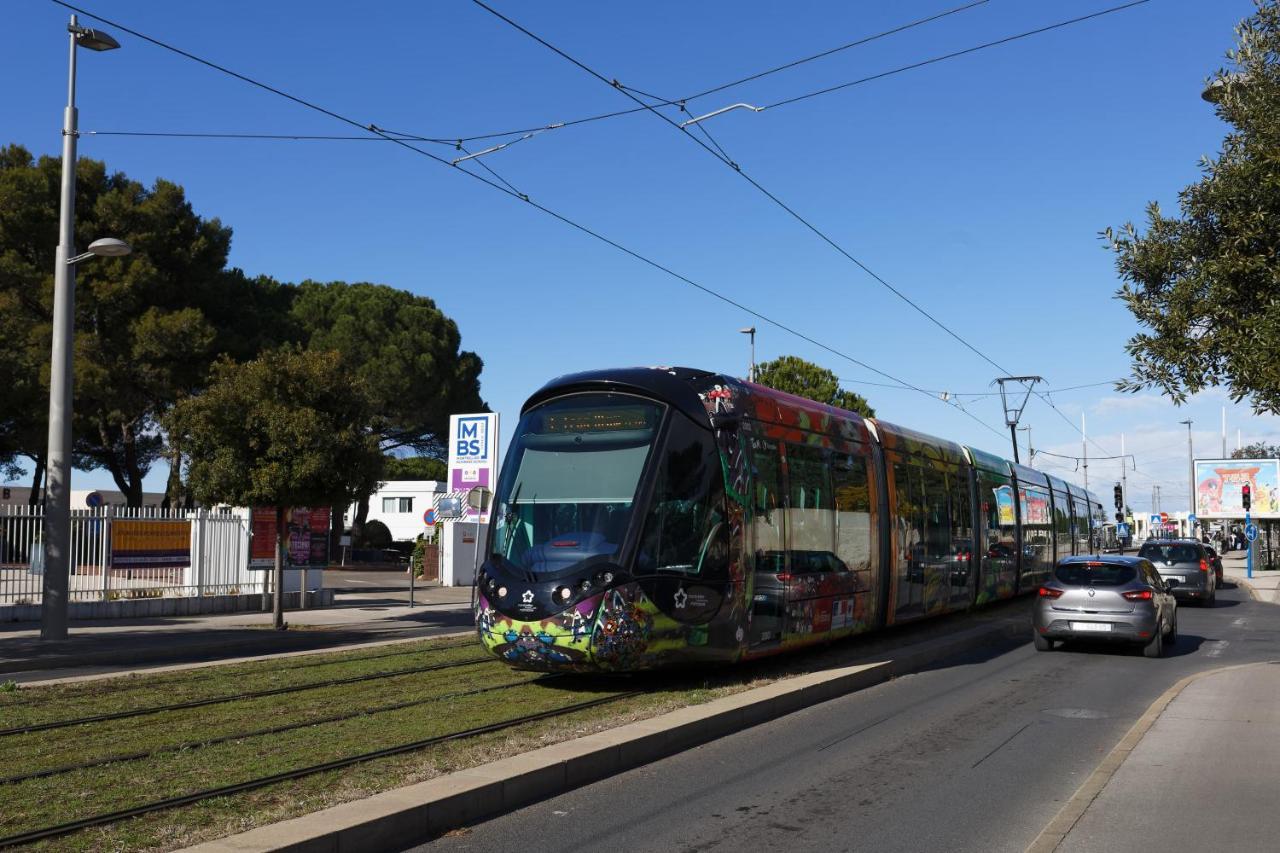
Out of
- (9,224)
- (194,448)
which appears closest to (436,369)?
(9,224)

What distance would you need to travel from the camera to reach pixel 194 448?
20438mm

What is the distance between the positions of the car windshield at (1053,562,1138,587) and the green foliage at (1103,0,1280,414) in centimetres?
522

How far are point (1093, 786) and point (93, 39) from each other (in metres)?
17.0

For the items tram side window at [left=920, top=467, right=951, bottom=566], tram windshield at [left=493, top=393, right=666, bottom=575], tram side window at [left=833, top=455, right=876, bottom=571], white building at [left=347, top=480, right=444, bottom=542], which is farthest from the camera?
white building at [left=347, top=480, right=444, bottom=542]

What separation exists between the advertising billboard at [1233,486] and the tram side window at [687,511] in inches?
2085

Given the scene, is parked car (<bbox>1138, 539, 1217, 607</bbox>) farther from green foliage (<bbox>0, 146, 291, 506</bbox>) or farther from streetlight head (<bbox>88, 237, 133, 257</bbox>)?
green foliage (<bbox>0, 146, 291, 506</bbox>)

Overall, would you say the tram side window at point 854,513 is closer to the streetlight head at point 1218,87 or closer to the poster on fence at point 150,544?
the streetlight head at point 1218,87

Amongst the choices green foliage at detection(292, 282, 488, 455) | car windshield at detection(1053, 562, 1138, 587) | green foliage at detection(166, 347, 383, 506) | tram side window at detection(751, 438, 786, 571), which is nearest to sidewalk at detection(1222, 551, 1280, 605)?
car windshield at detection(1053, 562, 1138, 587)

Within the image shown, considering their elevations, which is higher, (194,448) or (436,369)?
(436,369)

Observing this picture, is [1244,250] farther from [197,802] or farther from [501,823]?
[197,802]

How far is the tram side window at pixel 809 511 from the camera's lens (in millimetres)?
13492

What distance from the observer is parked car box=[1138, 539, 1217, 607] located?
2858cm

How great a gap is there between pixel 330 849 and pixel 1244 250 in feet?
32.1

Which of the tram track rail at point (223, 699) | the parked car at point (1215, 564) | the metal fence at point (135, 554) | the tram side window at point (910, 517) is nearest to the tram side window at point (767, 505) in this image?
the tram track rail at point (223, 699)
